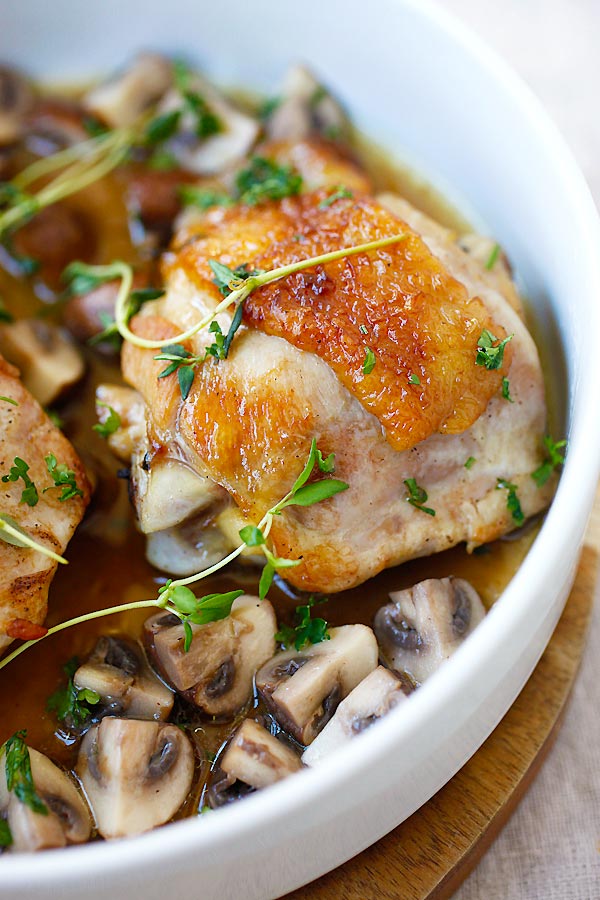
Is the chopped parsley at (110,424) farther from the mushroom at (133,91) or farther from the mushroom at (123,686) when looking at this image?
the mushroom at (133,91)

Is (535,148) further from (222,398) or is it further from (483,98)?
(222,398)

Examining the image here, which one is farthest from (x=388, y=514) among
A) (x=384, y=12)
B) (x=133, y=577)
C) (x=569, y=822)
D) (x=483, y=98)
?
(x=384, y=12)

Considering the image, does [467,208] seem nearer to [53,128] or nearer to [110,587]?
[53,128]

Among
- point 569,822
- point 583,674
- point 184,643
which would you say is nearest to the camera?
point 184,643

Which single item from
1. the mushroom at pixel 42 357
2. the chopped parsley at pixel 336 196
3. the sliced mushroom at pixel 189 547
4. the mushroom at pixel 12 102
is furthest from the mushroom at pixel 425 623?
the mushroom at pixel 12 102

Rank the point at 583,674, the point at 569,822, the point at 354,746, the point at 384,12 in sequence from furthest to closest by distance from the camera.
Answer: the point at 384,12
the point at 583,674
the point at 569,822
the point at 354,746

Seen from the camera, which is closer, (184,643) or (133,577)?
(184,643)
